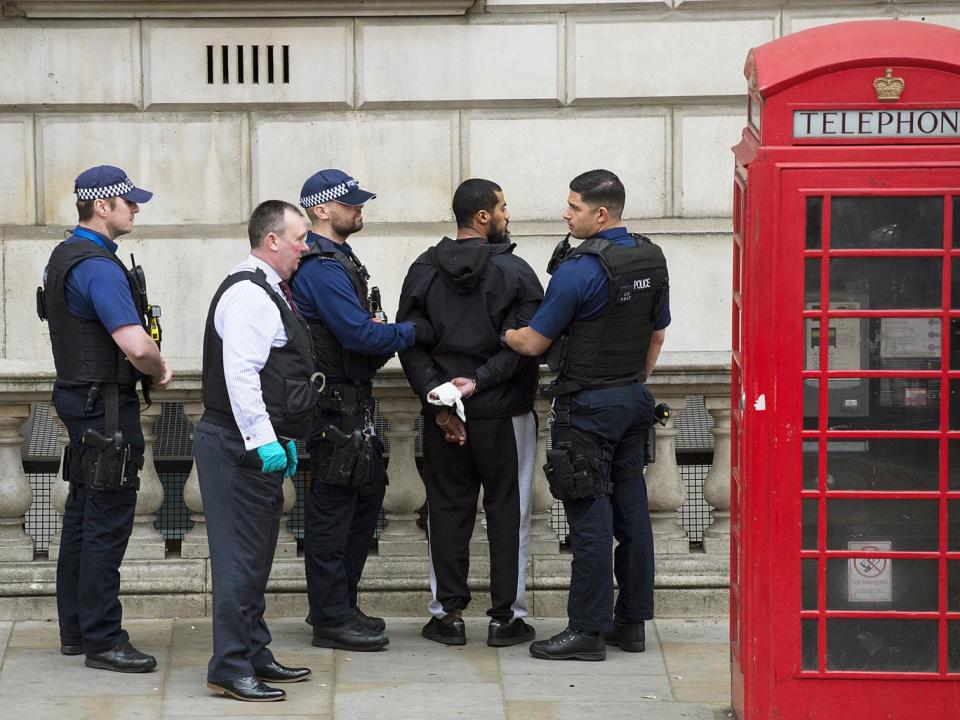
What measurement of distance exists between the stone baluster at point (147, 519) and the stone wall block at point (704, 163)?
6511 millimetres

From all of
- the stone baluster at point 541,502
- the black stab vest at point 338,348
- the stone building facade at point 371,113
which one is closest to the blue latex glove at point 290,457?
the black stab vest at point 338,348

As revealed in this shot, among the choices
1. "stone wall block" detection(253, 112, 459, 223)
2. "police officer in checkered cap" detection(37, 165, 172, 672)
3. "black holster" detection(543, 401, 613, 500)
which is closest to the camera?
"police officer in checkered cap" detection(37, 165, 172, 672)

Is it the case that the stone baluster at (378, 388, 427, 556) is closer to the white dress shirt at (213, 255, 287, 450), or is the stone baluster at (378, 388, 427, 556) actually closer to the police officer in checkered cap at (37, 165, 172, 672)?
the police officer in checkered cap at (37, 165, 172, 672)

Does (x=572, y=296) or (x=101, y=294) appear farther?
(x=572, y=296)

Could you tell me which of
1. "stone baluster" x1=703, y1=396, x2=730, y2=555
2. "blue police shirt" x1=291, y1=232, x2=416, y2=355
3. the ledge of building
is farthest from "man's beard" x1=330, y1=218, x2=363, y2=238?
"stone baluster" x1=703, y1=396, x2=730, y2=555

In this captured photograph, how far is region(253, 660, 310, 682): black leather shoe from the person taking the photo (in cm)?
591

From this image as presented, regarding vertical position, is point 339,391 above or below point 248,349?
below

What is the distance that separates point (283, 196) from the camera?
12195 mm

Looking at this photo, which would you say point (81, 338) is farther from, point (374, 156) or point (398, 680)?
point (374, 156)

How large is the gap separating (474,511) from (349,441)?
2.07 ft

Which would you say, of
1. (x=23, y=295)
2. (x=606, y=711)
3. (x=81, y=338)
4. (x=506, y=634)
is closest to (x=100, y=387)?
(x=81, y=338)

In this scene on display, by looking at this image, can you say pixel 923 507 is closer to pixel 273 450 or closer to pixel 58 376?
pixel 273 450

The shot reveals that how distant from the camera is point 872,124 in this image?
15.7 feet

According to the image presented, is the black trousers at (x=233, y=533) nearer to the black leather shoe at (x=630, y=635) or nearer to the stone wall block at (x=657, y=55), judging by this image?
the black leather shoe at (x=630, y=635)
